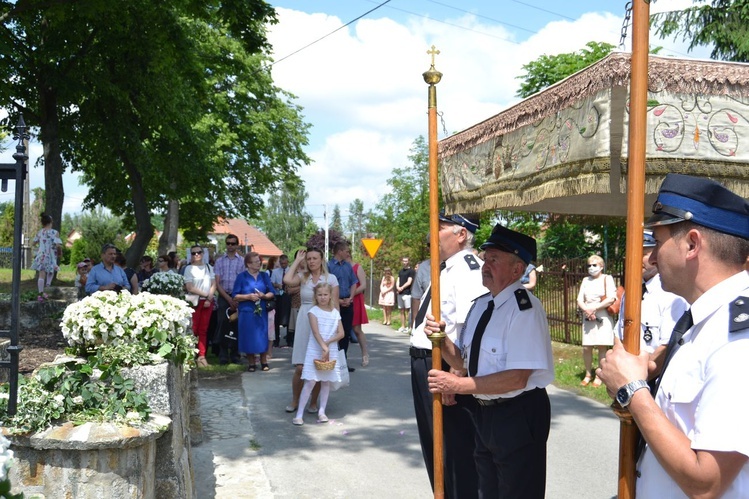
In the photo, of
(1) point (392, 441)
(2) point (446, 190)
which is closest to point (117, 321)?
(2) point (446, 190)

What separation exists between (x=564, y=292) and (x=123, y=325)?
36.0 ft

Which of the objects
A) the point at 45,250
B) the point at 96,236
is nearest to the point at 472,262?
the point at 45,250

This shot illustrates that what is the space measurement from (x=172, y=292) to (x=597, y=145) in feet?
29.6

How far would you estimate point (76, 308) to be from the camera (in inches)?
199

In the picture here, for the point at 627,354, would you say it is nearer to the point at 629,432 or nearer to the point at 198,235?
the point at 629,432

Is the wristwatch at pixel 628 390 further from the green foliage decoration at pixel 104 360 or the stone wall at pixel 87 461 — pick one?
the green foliage decoration at pixel 104 360

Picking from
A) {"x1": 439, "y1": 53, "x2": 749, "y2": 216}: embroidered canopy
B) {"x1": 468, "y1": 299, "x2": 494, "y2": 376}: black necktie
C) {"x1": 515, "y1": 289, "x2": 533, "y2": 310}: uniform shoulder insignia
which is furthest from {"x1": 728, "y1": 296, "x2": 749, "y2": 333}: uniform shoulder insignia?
{"x1": 468, "y1": 299, "x2": 494, "y2": 376}: black necktie

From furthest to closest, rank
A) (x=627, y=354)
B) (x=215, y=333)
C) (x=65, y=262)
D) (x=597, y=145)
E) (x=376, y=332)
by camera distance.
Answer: (x=65, y=262) → (x=376, y=332) → (x=215, y=333) → (x=597, y=145) → (x=627, y=354)

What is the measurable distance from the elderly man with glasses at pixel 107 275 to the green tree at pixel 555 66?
50.7ft

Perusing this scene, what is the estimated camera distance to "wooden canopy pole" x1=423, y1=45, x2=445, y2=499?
3.69m

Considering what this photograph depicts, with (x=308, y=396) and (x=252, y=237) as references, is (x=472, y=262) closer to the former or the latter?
(x=308, y=396)

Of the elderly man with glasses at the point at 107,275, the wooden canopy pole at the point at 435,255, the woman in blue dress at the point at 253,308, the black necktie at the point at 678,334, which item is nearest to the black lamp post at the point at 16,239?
the wooden canopy pole at the point at 435,255

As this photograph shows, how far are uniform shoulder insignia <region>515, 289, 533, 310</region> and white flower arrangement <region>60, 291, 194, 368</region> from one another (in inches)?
93.7

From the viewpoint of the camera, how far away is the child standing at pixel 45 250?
13.8 metres
